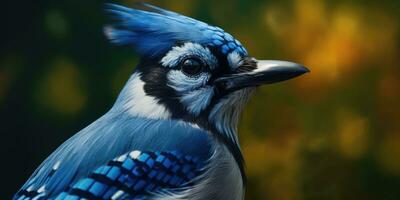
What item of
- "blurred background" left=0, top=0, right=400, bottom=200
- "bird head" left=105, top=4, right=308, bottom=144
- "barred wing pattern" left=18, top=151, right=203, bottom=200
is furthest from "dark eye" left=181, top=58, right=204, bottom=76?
"blurred background" left=0, top=0, right=400, bottom=200

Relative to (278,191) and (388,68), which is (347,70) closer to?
(388,68)

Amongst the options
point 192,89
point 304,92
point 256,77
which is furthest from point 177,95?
point 304,92

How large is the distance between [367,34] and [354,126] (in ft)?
0.69

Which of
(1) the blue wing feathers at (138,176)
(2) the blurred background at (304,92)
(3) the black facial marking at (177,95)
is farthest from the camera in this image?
(2) the blurred background at (304,92)

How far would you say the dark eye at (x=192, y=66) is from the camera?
47.8 inches

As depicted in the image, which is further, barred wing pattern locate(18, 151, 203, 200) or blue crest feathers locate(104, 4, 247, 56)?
blue crest feathers locate(104, 4, 247, 56)

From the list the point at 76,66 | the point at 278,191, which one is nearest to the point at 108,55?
the point at 76,66

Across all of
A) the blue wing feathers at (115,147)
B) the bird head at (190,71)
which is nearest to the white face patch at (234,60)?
the bird head at (190,71)

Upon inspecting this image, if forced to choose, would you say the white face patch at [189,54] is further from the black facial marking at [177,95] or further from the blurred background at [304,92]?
A: the blurred background at [304,92]

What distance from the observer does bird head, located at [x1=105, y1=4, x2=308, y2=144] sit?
4.00ft

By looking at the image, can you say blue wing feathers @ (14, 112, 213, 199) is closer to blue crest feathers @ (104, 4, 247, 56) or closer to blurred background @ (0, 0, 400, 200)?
blue crest feathers @ (104, 4, 247, 56)

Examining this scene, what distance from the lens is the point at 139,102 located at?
4.14 feet

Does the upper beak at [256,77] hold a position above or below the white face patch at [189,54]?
below

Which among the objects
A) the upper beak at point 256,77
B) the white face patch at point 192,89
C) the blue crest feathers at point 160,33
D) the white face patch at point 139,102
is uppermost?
the blue crest feathers at point 160,33
